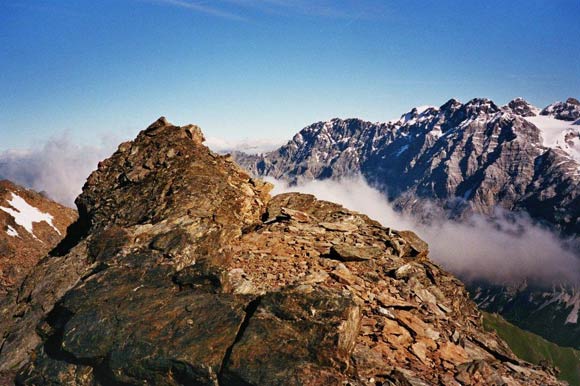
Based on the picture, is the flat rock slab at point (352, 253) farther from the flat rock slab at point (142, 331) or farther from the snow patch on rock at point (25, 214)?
the snow patch on rock at point (25, 214)

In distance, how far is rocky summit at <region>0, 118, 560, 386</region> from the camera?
50.6 feet

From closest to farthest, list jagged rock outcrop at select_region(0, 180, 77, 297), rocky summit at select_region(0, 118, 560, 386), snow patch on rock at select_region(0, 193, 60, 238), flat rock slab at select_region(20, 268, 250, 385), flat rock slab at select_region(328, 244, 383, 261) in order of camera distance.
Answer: rocky summit at select_region(0, 118, 560, 386), flat rock slab at select_region(20, 268, 250, 385), flat rock slab at select_region(328, 244, 383, 261), jagged rock outcrop at select_region(0, 180, 77, 297), snow patch on rock at select_region(0, 193, 60, 238)

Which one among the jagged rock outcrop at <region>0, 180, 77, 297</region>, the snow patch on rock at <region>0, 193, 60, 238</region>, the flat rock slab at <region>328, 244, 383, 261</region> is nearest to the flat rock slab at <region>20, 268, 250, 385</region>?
the flat rock slab at <region>328, 244, 383, 261</region>

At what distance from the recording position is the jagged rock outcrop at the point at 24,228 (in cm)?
7664

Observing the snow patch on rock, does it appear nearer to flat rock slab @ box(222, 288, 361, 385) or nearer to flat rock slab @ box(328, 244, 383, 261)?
flat rock slab @ box(328, 244, 383, 261)

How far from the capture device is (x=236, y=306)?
57.8 feet

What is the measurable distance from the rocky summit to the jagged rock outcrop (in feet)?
183

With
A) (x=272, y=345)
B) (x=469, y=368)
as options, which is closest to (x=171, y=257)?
(x=272, y=345)

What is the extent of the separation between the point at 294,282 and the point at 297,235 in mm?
6175

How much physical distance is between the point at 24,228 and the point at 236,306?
98333 millimetres

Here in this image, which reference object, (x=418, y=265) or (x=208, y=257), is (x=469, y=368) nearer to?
(x=418, y=265)

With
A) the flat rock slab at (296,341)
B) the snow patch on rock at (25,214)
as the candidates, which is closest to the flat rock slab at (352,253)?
the flat rock slab at (296,341)

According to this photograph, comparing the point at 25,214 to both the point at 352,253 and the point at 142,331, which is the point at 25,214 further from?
the point at 352,253

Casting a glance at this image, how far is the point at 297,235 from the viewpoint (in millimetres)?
26062
